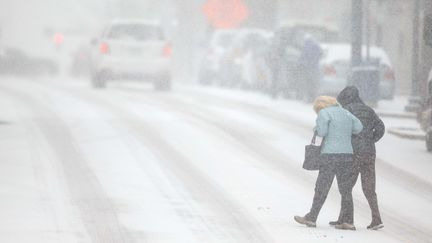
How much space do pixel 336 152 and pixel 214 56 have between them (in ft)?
92.3

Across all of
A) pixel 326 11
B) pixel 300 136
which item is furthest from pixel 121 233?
pixel 326 11

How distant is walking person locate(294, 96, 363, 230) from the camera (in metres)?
12.6

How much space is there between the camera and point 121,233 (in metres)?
12.1

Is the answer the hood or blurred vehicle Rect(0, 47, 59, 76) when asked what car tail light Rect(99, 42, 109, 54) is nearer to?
blurred vehicle Rect(0, 47, 59, 76)

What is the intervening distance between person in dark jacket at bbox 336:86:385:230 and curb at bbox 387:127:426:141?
9685mm

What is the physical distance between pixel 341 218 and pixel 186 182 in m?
3.63

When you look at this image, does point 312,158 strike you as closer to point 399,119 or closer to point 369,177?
point 369,177

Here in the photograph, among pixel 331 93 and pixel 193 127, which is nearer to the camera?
pixel 193 127

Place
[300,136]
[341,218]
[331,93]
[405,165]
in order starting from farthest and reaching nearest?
[331,93] → [300,136] → [405,165] → [341,218]

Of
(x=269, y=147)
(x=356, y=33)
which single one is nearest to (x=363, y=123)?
(x=269, y=147)

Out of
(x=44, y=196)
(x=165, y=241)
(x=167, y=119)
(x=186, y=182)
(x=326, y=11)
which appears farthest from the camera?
(x=326, y=11)

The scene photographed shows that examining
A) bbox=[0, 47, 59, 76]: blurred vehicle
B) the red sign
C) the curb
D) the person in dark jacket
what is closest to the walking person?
the person in dark jacket

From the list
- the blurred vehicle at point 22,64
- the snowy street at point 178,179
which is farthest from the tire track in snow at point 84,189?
the blurred vehicle at point 22,64

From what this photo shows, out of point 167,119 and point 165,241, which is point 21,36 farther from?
point 165,241
